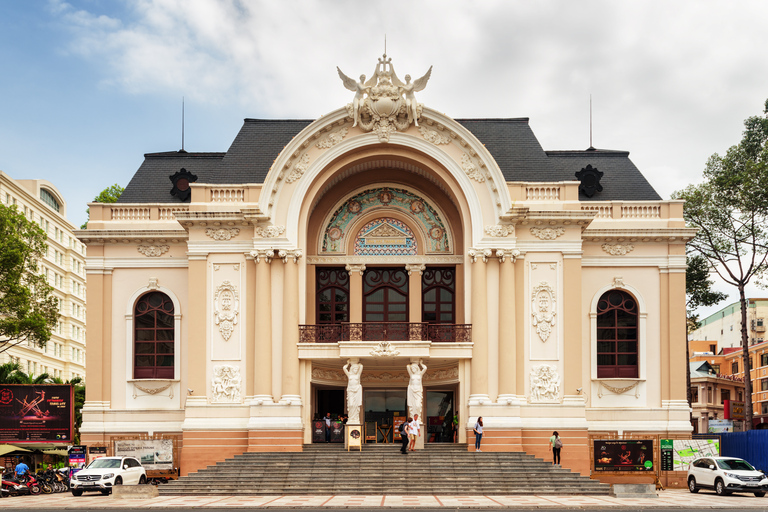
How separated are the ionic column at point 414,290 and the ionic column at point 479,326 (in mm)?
3178

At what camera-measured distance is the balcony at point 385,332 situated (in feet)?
114

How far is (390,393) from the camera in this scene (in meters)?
37.6

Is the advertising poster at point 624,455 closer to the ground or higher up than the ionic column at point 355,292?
closer to the ground

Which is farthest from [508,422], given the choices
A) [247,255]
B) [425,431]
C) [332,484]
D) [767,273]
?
[767,273]

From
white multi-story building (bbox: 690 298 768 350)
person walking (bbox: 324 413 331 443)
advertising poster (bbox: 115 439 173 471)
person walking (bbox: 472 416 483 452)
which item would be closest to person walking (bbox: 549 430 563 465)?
person walking (bbox: 472 416 483 452)

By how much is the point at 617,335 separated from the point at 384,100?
1346cm

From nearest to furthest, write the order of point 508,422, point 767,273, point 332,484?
point 332,484 < point 508,422 < point 767,273

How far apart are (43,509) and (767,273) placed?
36.8m

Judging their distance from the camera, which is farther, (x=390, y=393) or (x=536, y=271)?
(x=390, y=393)

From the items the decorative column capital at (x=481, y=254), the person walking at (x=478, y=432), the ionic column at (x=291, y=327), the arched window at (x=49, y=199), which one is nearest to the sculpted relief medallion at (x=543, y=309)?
the decorative column capital at (x=481, y=254)

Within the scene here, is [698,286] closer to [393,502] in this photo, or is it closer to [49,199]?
[393,502]

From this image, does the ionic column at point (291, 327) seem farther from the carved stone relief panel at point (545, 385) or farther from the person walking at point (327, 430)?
the carved stone relief panel at point (545, 385)

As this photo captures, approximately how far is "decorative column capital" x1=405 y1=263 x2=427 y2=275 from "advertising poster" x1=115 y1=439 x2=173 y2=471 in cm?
1181

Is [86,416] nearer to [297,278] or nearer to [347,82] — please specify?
[297,278]
